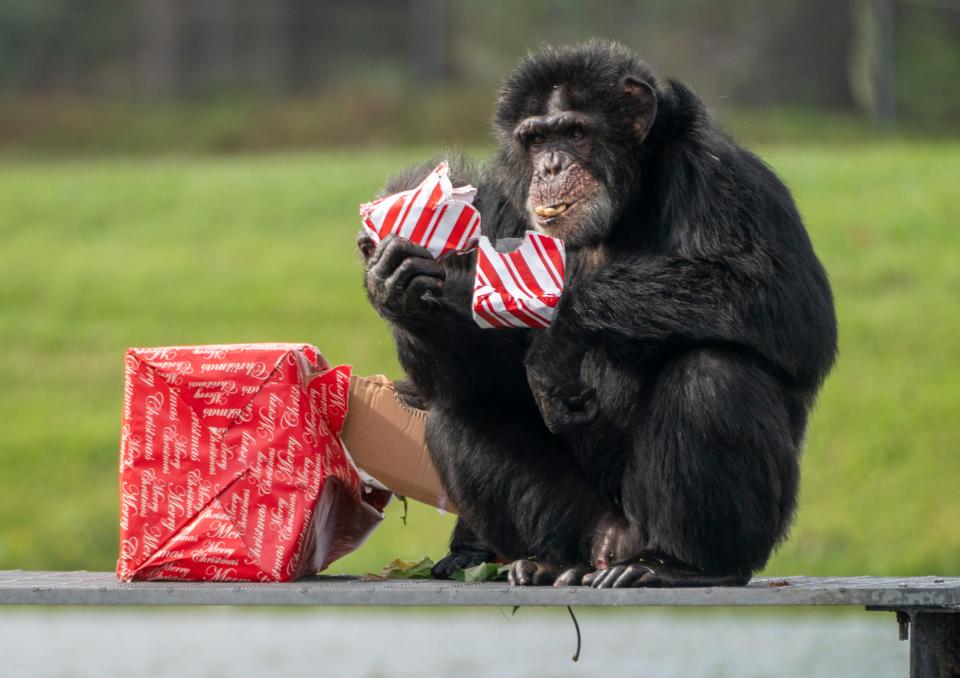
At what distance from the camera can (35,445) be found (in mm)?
13453

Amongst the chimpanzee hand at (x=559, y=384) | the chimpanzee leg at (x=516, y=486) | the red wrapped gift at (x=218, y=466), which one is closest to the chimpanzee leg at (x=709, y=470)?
the chimpanzee hand at (x=559, y=384)

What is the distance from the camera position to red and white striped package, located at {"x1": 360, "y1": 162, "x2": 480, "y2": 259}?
15.3ft

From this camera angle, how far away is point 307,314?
15.2 m

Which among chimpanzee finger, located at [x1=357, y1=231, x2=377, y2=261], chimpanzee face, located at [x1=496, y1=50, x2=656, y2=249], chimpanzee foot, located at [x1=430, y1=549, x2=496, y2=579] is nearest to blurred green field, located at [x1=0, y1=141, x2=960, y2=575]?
chimpanzee foot, located at [x1=430, y1=549, x2=496, y2=579]

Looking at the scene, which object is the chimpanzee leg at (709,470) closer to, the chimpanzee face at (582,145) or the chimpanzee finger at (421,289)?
the chimpanzee face at (582,145)

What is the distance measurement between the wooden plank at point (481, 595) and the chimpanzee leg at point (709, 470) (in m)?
0.28

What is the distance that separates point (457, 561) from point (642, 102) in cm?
178

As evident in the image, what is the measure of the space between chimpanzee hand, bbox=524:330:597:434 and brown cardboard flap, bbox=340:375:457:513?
78cm

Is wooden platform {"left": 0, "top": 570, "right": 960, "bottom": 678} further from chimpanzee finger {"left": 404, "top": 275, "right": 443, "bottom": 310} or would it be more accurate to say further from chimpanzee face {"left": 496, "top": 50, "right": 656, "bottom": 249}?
chimpanzee face {"left": 496, "top": 50, "right": 656, "bottom": 249}

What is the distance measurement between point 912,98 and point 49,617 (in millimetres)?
15096

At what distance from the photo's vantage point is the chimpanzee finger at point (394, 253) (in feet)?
15.4

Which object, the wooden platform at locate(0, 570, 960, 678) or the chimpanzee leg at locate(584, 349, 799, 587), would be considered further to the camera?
the chimpanzee leg at locate(584, 349, 799, 587)

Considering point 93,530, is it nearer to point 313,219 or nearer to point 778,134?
point 313,219

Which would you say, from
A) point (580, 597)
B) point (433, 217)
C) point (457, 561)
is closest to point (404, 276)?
point (433, 217)
